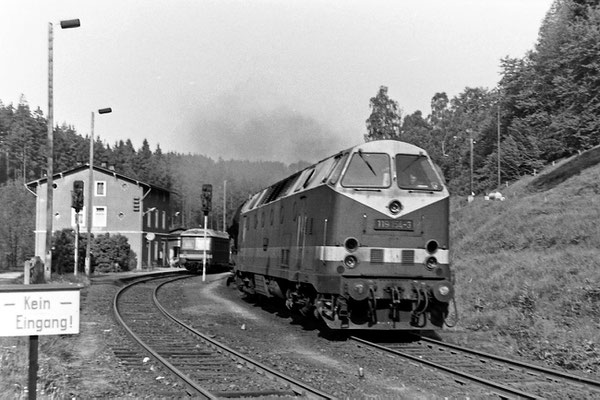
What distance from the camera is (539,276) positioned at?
17250mm

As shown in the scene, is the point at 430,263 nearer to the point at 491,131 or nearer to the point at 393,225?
the point at 393,225

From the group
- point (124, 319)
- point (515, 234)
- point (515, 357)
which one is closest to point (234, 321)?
point (124, 319)

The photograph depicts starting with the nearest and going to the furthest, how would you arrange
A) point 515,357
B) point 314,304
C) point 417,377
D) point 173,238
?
point 417,377
point 515,357
point 314,304
point 173,238

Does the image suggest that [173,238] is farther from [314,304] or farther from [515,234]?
[314,304]

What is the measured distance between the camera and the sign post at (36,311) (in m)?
5.63

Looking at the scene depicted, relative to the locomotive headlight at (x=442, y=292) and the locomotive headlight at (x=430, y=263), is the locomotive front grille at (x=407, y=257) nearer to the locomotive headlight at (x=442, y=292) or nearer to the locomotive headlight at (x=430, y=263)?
the locomotive headlight at (x=430, y=263)

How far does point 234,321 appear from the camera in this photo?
16719 mm

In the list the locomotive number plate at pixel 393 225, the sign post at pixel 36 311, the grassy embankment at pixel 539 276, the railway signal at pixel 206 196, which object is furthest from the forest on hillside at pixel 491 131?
the sign post at pixel 36 311

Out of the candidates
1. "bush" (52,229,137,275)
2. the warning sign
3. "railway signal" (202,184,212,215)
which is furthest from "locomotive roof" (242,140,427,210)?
"bush" (52,229,137,275)

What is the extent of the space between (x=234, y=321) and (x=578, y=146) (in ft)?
155

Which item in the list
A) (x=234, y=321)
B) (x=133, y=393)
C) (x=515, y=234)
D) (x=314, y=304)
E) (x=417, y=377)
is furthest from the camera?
(x=515, y=234)

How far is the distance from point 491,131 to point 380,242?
2730 inches

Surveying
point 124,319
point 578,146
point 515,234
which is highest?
point 578,146

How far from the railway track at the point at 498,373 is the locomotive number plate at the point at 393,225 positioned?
2.20m
